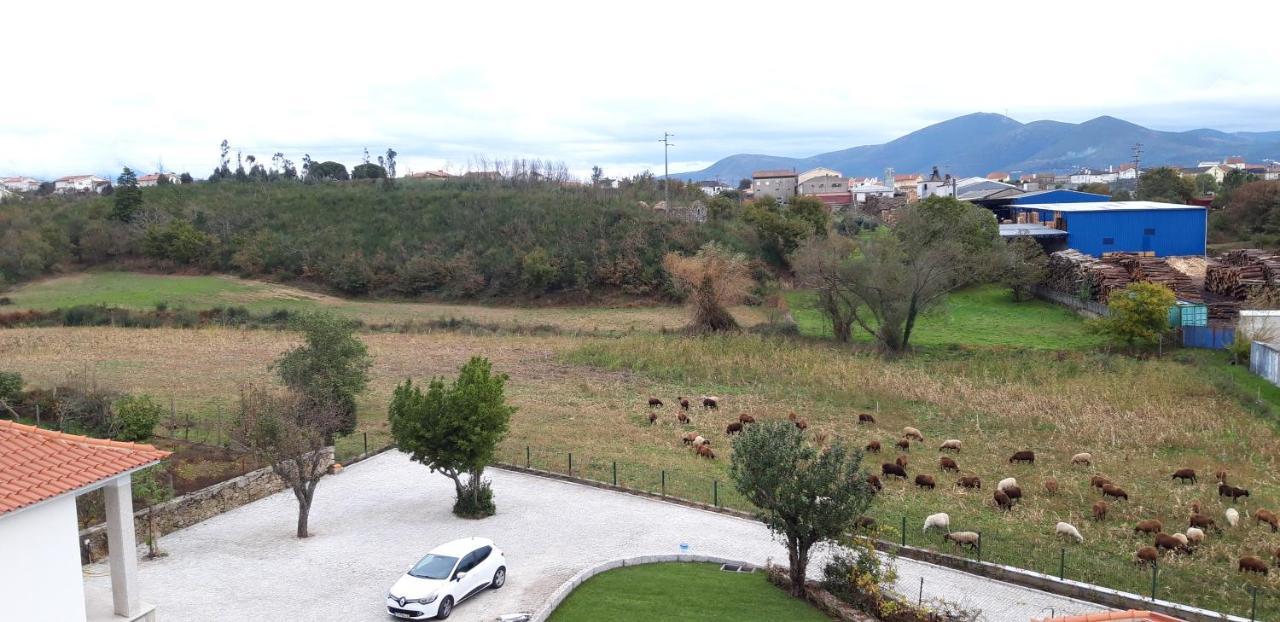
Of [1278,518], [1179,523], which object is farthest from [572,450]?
[1278,518]

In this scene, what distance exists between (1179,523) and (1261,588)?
3.96m

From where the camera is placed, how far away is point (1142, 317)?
41344 millimetres

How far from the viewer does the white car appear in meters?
15.7

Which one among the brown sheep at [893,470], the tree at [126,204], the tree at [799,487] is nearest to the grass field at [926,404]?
the brown sheep at [893,470]

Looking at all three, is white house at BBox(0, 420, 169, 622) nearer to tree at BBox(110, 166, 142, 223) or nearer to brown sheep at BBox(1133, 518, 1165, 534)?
brown sheep at BBox(1133, 518, 1165, 534)

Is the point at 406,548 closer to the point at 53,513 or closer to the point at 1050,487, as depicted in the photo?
the point at 53,513

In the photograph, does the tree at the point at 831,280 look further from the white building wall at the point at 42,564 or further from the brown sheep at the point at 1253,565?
the white building wall at the point at 42,564

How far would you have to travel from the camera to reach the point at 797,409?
3347 cm

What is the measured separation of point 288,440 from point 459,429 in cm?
372

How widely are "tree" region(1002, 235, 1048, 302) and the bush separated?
46.9 meters

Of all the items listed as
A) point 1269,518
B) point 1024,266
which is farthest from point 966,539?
point 1024,266

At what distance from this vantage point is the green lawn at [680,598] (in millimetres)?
15648

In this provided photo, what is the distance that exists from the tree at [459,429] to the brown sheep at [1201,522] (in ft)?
51.2

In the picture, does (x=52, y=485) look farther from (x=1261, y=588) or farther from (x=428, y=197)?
(x=428, y=197)
